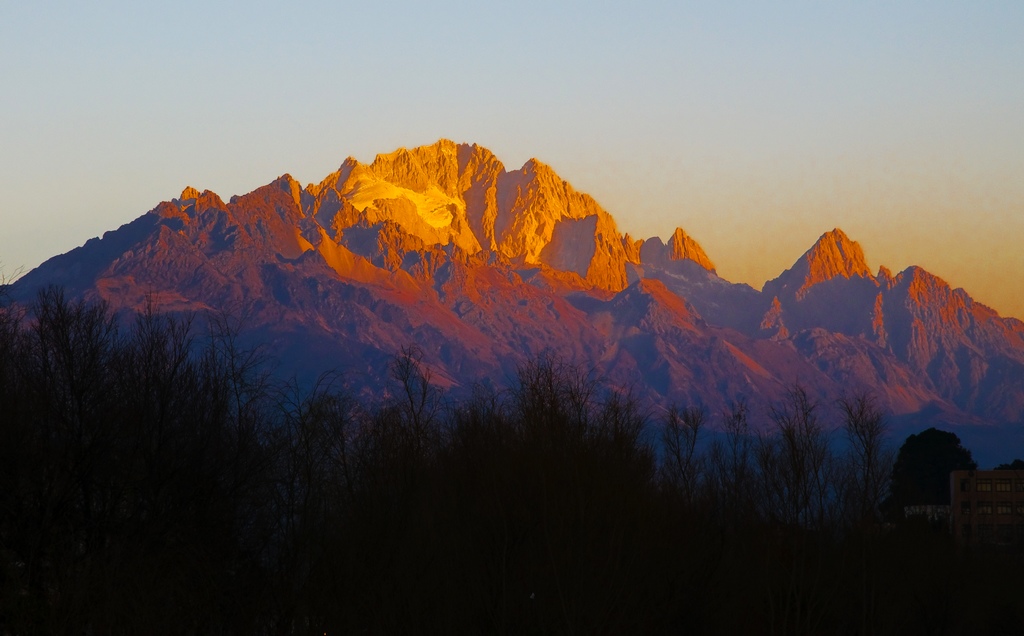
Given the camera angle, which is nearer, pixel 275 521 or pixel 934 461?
pixel 275 521

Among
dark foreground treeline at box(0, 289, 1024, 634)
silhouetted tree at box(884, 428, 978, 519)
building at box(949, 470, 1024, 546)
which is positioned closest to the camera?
dark foreground treeline at box(0, 289, 1024, 634)

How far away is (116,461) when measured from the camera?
40469mm

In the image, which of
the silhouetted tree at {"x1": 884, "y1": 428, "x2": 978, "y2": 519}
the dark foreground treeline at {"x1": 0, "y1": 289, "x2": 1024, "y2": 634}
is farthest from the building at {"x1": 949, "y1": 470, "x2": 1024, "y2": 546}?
the dark foreground treeline at {"x1": 0, "y1": 289, "x2": 1024, "y2": 634}

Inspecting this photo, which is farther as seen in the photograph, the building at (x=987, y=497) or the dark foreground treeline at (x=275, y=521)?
the building at (x=987, y=497)

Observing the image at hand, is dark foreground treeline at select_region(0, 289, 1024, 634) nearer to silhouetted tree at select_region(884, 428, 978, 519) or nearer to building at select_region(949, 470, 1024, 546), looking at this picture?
building at select_region(949, 470, 1024, 546)

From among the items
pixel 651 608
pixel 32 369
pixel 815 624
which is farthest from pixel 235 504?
pixel 815 624

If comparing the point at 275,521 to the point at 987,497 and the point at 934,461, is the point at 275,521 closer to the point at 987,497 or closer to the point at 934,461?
the point at 987,497

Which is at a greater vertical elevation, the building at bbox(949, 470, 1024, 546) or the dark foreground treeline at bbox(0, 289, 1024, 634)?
the dark foreground treeline at bbox(0, 289, 1024, 634)

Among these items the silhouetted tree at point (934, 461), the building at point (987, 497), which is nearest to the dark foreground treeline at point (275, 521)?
the building at point (987, 497)

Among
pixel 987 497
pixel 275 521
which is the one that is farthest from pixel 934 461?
pixel 275 521

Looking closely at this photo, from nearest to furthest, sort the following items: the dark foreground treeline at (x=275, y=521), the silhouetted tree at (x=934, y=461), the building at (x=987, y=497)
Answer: the dark foreground treeline at (x=275, y=521) < the building at (x=987, y=497) < the silhouetted tree at (x=934, y=461)

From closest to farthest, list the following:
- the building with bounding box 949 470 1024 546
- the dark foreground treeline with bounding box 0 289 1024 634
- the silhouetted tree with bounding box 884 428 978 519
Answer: the dark foreground treeline with bounding box 0 289 1024 634
the building with bounding box 949 470 1024 546
the silhouetted tree with bounding box 884 428 978 519

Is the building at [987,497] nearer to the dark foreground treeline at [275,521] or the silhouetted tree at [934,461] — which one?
the silhouetted tree at [934,461]

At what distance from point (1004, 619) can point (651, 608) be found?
35934 millimetres
